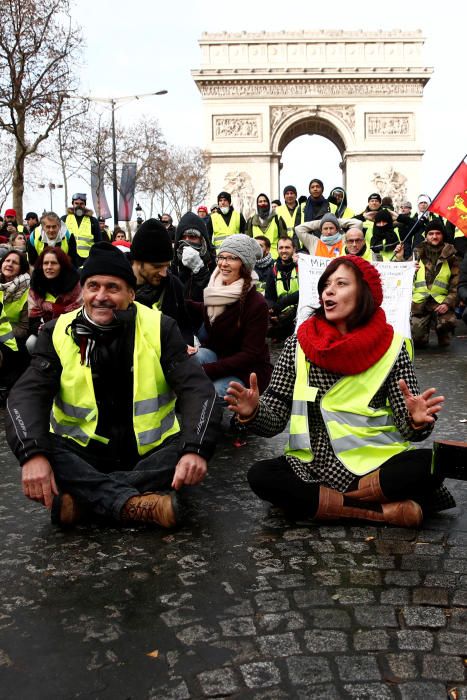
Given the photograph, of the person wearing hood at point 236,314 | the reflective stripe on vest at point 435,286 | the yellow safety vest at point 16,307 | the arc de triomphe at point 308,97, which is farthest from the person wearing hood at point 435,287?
the arc de triomphe at point 308,97

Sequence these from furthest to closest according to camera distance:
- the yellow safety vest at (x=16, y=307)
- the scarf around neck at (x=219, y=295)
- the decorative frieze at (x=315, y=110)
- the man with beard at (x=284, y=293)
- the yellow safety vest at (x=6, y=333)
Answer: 1. the decorative frieze at (x=315, y=110)
2. the man with beard at (x=284, y=293)
3. the yellow safety vest at (x=16, y=307)
4. the yellow safety vest at (x=6, y=333)
5. the scarf around neck at (x=219, y=295)

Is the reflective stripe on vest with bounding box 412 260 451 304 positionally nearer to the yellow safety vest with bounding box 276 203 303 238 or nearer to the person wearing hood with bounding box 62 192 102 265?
the yellow safety vest with bounding box 276 203 303 238

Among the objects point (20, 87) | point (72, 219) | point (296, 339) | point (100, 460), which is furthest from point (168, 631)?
point (20, 87)

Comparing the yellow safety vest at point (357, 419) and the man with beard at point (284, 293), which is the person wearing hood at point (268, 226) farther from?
the yellow safety vest at point (357, 419)

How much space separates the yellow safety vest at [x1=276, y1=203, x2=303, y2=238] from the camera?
526 inches

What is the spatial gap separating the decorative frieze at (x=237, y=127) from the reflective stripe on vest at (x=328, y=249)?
95.8ft

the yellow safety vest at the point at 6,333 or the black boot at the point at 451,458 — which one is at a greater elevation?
the yellow safety vest at the point at 6,333

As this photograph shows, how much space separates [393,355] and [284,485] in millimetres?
753

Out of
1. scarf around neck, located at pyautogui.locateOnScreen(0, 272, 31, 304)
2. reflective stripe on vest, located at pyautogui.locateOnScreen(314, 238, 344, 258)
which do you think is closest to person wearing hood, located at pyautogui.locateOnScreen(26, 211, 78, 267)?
scarf around neck, located at pyautogui.locateOnScreen(0, 272, 31, 304)

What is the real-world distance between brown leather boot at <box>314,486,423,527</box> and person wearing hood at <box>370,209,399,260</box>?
26.0 feet

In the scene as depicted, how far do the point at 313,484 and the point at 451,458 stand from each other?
82 centimetres

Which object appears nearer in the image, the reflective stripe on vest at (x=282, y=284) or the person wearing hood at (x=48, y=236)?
the person wearing hood at (x=48, y=236)

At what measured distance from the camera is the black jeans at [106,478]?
355 centimetres

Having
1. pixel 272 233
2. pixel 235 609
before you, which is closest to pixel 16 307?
pixel 235 609
